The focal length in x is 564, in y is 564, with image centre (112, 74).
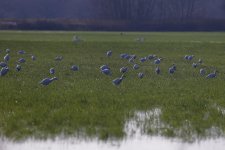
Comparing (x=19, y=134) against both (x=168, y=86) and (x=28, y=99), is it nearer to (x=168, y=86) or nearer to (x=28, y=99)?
(x=28, y=99)

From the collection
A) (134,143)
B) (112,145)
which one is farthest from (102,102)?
(112,145)

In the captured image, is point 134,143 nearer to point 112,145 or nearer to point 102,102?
point 112,145

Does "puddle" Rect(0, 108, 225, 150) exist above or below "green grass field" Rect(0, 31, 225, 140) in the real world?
below

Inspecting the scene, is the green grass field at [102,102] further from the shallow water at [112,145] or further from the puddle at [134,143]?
the shallow water at [112,145]

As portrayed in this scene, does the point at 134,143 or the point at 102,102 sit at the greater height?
the point at 102,102

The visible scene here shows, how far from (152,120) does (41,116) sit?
206 centimetres

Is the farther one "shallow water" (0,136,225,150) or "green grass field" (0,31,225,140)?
"green grass field" (0,31,225,140)

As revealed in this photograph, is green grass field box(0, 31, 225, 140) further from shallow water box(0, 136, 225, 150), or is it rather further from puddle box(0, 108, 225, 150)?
shallow water box(0, 136, 225, 150)

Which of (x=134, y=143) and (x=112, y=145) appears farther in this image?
(x=134, y=143)

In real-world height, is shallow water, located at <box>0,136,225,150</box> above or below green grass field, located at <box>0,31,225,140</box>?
below

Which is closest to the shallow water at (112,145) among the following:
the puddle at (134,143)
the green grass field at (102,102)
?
the puddle at (134,143)

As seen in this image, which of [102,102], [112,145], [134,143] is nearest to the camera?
[112,145]

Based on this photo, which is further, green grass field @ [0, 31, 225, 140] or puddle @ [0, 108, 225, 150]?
green grass field @ [0, 31, 225, 140]

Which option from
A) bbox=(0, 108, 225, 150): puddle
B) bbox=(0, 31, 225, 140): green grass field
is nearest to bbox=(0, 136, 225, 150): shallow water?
bbox=(0, 108, 225, 150): puddle
